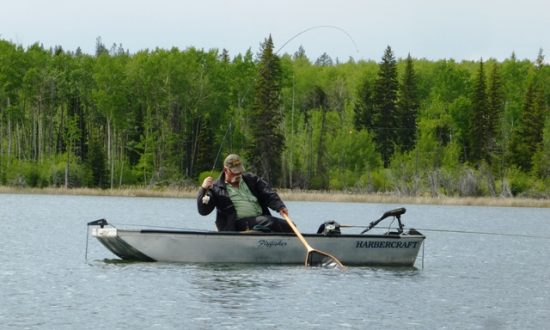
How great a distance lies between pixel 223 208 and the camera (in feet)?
59.4

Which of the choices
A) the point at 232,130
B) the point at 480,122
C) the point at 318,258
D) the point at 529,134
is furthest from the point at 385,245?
the point at 480,122

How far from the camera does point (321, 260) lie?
1858cm

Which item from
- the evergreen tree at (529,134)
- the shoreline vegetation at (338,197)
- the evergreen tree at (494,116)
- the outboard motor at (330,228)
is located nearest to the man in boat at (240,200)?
the outboard motor at (330,228)

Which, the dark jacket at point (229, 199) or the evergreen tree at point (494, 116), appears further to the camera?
the evergreen tree at point (494, 116)

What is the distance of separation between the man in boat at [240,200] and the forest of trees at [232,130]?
47666 millimetres

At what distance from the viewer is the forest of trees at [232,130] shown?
230ft

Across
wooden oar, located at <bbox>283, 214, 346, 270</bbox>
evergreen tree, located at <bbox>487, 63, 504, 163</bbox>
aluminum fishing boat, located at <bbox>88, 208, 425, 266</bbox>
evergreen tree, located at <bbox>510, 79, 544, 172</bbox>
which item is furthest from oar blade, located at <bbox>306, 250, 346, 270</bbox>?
evergreen tree, located at <bbox>487, 63, 504, 163</bbox>

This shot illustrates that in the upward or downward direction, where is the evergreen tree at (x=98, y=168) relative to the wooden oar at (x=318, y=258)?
upward

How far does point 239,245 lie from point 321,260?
1.52 metres

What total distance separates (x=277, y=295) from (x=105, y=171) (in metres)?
57.9

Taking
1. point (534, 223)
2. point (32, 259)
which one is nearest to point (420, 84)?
point (534, 223)

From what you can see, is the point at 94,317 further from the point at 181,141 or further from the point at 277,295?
the point at 181,141

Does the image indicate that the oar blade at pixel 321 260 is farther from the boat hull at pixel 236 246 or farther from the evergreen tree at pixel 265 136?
the evergreen tree at pixel 265 136

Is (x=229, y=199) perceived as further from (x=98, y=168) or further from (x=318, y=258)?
(x=98, y=168)
